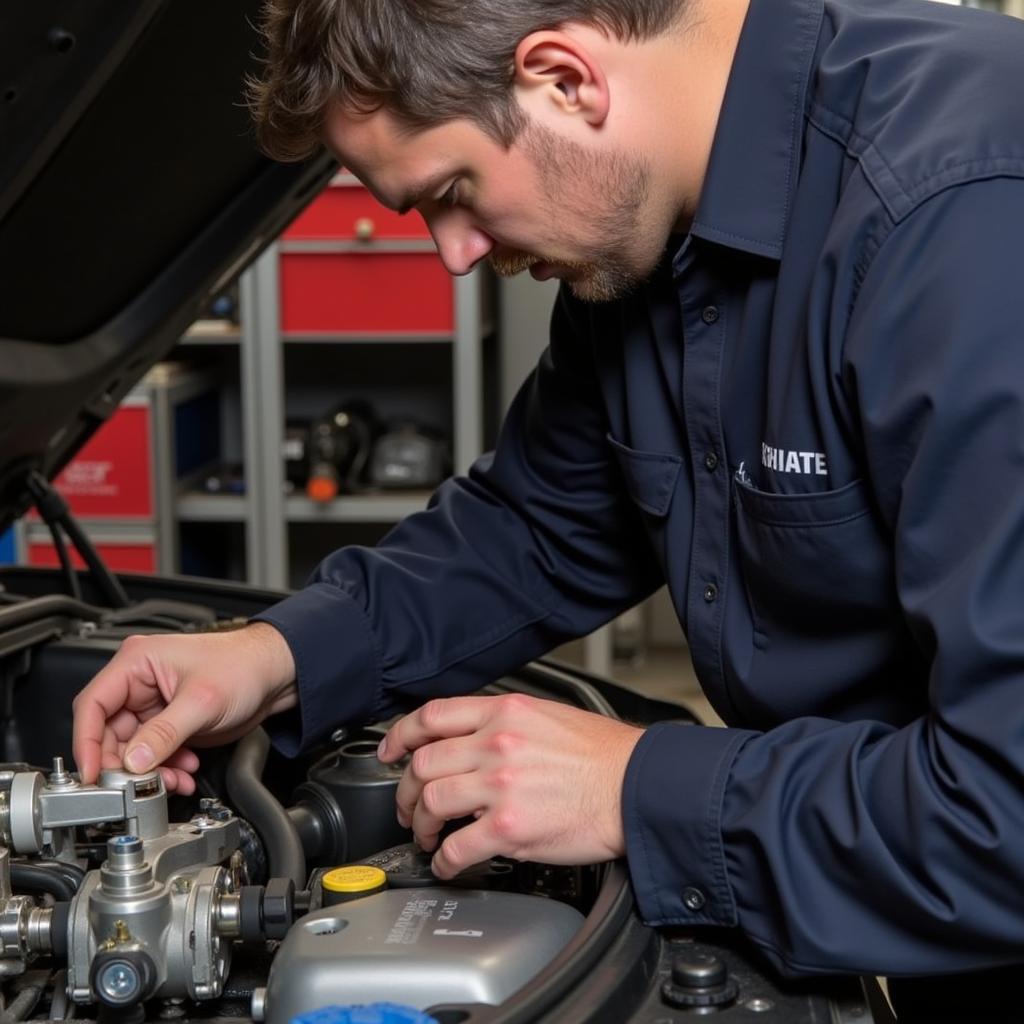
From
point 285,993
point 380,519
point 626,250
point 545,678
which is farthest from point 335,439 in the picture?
point 285,993

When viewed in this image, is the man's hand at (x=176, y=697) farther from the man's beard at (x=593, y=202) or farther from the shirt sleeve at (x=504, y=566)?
the man's beard at (x=593, y=202)

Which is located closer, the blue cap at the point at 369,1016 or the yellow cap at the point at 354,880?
the blue cap at the point at 369,1016

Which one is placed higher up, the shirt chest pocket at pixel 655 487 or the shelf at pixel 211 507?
the shirt chest pocket at pixel 655 487

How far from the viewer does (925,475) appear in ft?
2.50

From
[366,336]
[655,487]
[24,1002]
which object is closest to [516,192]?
[655,487]

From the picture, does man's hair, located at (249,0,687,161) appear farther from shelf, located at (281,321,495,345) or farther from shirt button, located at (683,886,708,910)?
shelf, located at (281,321,495,345)

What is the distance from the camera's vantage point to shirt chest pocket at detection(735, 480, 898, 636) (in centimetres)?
88

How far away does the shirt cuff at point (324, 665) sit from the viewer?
1.15m

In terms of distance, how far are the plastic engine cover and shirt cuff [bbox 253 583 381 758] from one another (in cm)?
32

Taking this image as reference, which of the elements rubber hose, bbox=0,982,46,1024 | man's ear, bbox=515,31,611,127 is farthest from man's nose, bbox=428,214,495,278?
rubber hose, bbox=0,982,46,1024

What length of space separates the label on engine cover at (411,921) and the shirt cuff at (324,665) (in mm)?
324

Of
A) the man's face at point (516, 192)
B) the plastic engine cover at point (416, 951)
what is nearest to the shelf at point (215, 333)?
the man's face at point (516, 192)

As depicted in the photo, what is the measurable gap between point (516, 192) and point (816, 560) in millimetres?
310

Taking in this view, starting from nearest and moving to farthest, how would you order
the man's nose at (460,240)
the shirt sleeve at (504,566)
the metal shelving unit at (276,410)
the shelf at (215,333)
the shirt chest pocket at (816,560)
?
the shirt chest pocket at (816,560), the man's nose at (460,240), the shirt sleeve at (504,566), the metal shelving unit at (276,410), the shelf at (215,333)
